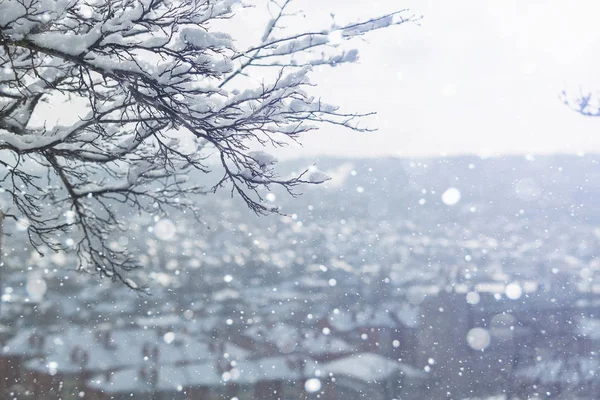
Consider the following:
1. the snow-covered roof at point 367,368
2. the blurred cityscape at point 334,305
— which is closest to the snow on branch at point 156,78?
the blurred cityscape at point 334,305

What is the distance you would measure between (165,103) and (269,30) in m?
1.38

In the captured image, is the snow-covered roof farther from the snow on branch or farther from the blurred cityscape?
the snow on branch

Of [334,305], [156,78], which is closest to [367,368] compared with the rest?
[334,305]

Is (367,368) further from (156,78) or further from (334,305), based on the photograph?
(156,78)

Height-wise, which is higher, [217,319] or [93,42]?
[93,42]

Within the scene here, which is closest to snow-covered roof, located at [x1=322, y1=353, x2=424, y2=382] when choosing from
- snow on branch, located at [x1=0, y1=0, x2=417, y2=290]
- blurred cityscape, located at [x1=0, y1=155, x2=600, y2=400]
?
blurred cityscape, located at [x1=0, y1=155, x2=600, y2=400]

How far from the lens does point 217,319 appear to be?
66.3ft

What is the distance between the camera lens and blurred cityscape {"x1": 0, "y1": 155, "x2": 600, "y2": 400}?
14977 mm

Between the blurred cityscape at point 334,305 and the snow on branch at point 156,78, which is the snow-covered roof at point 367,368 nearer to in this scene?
the blurred cityscape at point 334,305

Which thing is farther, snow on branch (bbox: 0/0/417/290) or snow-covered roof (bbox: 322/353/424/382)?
snow-covered roof (bbox: 322/353/424/382)

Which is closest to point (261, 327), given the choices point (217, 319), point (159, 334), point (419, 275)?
point (217, 319)

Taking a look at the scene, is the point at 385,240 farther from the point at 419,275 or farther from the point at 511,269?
the point at 511,269

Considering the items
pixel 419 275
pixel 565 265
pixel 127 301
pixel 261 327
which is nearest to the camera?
pixel 261 327

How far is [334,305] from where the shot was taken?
2286 centimetres
